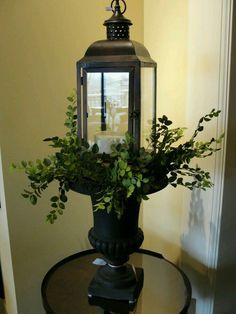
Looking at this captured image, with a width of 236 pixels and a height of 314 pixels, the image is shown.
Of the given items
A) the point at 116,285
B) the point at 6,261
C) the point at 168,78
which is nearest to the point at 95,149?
the point at 116,285

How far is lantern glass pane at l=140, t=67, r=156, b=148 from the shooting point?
3.34 ft

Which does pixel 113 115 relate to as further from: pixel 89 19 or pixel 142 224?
pixel 142 224

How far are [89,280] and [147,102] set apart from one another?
70 centimetres

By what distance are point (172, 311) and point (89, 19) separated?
1182 mm

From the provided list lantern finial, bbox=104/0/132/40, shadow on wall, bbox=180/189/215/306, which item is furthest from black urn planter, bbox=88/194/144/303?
lantern finial, bbox=104/0/132/40

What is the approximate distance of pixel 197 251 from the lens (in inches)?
53.5

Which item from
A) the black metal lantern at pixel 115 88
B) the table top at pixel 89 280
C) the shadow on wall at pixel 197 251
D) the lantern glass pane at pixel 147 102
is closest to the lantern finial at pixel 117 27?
the black metal lantern at pixel 115 88

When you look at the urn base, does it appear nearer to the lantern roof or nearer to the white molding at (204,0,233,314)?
the white molding at (204,0,233,314)

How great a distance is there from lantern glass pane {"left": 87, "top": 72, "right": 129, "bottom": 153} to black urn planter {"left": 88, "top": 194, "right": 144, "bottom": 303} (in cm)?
19

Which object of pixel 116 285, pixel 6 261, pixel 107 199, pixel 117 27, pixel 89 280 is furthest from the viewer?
pixel 6 261

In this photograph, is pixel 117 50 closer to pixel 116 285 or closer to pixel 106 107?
pixel 106 107

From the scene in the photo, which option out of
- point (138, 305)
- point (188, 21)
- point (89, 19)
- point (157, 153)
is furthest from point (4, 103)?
point (138, 305)

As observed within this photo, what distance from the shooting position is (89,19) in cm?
143

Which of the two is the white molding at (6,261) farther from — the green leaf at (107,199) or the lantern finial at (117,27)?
the lantern finial at (117,27)
